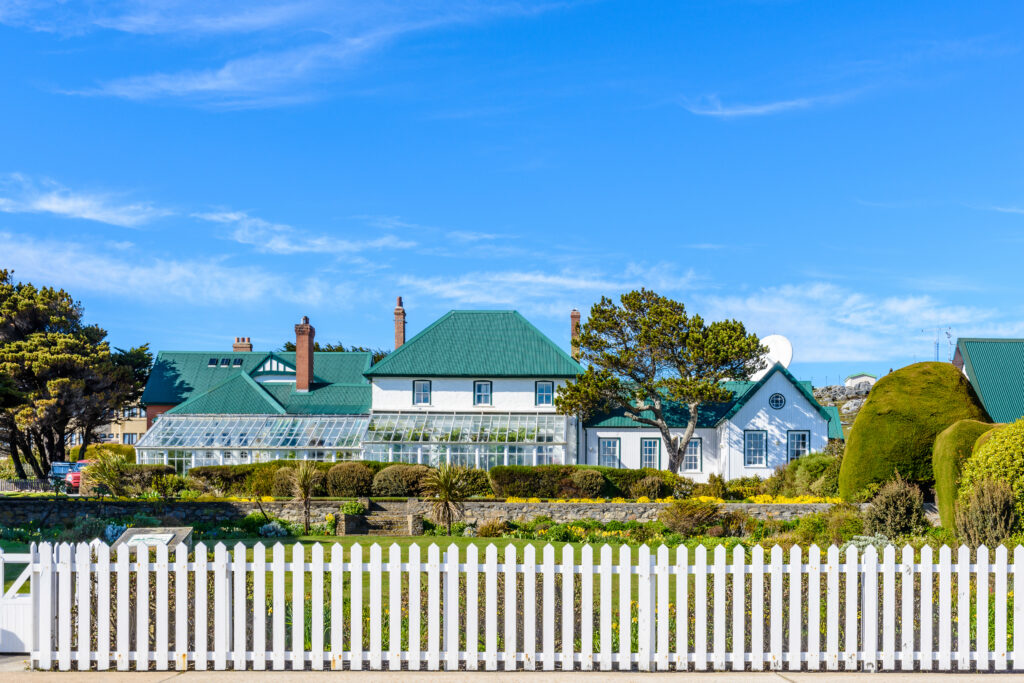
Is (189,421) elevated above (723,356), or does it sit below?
below

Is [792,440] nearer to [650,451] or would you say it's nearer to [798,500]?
[650,451]

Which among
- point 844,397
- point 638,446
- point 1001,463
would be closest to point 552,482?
point 638,446

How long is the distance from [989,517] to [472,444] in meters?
25.0

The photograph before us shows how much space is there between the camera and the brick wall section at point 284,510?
2520 centimetres

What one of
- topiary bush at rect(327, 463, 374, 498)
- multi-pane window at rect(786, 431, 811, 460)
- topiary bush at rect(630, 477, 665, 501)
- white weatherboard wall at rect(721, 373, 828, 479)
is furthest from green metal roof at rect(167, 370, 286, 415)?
multi-pane window at rect(786, 431, 811, 460)

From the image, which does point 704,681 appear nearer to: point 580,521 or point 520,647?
point 520,647

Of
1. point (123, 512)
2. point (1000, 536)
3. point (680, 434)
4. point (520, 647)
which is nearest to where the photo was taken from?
point (520, 647)

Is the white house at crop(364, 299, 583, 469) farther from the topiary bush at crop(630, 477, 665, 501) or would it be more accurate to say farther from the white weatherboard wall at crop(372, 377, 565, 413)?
the topiary bush at crop(630, 477, 665, 501)

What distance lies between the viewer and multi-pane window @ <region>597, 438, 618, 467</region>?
40.3 m

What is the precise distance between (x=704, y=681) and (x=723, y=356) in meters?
30.2

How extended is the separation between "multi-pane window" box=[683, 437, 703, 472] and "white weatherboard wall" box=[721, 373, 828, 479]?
1218mm

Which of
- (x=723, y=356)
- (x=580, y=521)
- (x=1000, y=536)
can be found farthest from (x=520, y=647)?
(x=723, y=356)

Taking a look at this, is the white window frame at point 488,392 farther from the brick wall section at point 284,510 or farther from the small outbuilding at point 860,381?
the small outbuilding at point 860,381

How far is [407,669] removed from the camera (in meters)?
8.85
